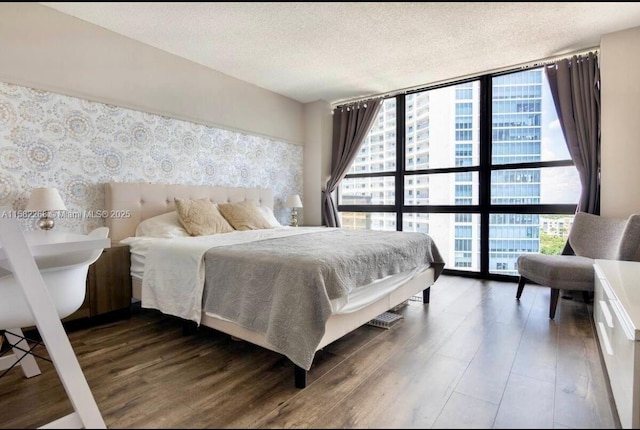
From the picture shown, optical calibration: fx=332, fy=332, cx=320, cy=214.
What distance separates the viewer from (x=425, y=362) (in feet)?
6.41

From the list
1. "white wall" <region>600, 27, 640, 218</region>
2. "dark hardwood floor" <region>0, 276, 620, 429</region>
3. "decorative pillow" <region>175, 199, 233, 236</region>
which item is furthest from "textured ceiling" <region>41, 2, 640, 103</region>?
"dark hardwood floor" <region>0, 276, 620, 429</region>

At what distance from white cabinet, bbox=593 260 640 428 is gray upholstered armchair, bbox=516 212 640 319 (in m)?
0.54

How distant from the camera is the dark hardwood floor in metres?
1.47

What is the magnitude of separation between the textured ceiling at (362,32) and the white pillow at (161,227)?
1.70m

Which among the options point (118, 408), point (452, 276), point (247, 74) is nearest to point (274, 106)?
point (247, 74)

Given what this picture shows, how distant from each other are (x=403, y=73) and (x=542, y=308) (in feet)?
9.45

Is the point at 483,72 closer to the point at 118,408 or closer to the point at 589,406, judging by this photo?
the point at 589,406

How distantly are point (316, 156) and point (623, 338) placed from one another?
4.20 m

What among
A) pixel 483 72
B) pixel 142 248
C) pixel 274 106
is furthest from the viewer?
pixel 274 106

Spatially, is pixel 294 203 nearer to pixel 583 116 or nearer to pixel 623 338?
pixel 583 116

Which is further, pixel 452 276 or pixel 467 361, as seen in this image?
pixel 452 276

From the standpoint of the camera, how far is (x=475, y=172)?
4.16 m

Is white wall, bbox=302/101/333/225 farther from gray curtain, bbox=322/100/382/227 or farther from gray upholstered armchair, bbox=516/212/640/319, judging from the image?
gray upholstered armchair, bbox=516/212/640/319

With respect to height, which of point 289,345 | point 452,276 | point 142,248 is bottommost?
point 452,276
